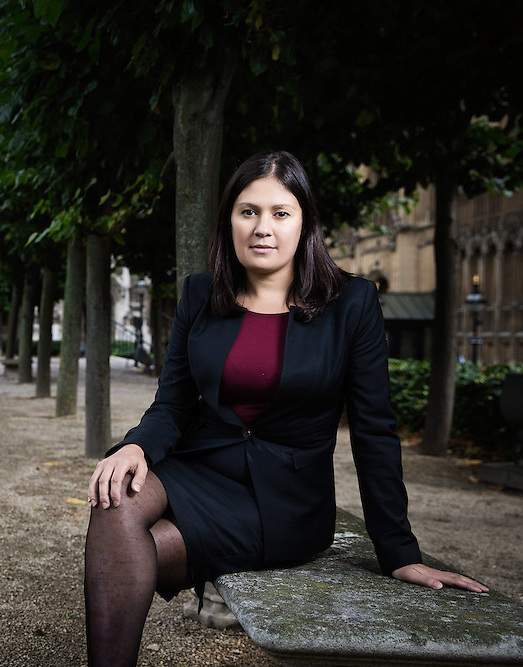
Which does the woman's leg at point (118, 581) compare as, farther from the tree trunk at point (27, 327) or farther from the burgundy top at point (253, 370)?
the tree trunk at point (27, 327)

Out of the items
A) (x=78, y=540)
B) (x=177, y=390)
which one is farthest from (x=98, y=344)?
(x=177, y=390)

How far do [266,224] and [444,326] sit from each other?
6.54 meters

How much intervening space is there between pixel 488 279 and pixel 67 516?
27.4 m

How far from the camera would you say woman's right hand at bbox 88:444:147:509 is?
81.8 inches

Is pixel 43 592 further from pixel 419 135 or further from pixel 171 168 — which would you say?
pixel 419 135

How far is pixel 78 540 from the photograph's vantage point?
15.3 ft

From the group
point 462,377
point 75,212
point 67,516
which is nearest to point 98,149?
point 75,212

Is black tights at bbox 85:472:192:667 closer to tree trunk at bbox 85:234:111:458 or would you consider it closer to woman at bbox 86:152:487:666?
woman at bbox 86:152:487:666

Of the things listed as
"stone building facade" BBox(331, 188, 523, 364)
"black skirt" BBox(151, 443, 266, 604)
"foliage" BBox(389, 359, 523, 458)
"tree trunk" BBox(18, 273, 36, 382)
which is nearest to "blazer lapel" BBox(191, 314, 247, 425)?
"black skirt" BBox(151, 443, 266, 604)

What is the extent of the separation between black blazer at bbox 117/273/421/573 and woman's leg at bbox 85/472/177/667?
273mm

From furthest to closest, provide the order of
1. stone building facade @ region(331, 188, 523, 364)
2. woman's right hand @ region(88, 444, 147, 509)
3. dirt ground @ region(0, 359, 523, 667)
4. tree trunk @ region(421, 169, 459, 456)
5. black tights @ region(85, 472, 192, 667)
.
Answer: stone building facade @ region(331, 188, 523, 364), tree trunk @ region(421, 169, 459, 456), dirt ground @ region(0, 359, 523, 667), woman's right hand @ region(88, 444, 147, 509), black tights @ region(85, 472, 192, 667)

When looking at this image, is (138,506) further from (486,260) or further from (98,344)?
(486,260)

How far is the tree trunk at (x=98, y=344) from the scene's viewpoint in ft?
24.5

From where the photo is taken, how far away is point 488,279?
30297 mm
